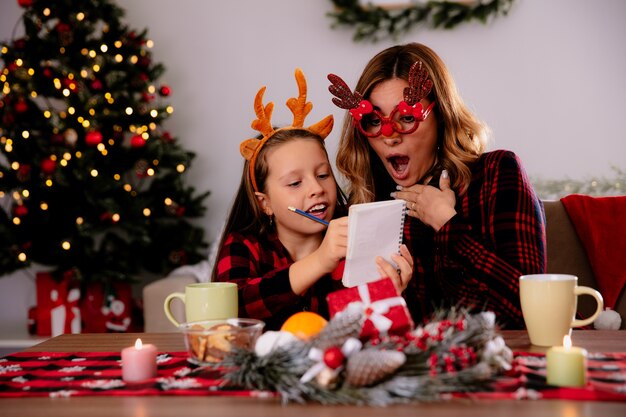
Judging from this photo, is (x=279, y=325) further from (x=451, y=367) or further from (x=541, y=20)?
(x=541, y=20)

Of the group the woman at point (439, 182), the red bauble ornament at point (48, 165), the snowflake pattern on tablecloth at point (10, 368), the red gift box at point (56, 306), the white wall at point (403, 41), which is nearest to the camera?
the snowflake pattern on tablecloth at point (10, 368)

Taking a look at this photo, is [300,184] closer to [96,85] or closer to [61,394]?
[61,394]

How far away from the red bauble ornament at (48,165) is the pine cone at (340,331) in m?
2.93

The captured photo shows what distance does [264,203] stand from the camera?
1.75 metres

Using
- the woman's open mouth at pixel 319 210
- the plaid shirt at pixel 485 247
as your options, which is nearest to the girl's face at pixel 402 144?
the plaid shirt at pixel 485 247

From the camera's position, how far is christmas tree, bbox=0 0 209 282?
3.50m

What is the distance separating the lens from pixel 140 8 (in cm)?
416

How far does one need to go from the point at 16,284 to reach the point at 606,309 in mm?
3573

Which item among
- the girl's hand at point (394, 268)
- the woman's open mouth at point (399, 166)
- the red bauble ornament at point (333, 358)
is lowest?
the red bauble ornament at point (333, 358)

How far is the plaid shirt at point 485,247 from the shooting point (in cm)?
148

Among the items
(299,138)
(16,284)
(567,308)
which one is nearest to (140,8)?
(16,284)

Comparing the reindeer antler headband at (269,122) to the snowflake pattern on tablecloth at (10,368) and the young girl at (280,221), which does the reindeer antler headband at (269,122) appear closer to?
the young girl at (280,221)

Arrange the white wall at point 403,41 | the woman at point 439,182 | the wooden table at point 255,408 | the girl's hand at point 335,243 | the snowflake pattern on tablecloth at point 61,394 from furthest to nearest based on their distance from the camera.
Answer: the white wall at point 403,41 → the woman at point 439,182 → the girl's hand at point 335,243 → the snowflake pattern on tablecloth at point 61,394 → the wooden table at point 255,408

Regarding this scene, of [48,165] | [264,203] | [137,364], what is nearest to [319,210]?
[264,203]
